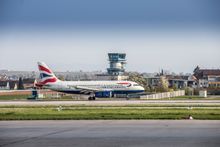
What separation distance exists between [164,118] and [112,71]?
105336mm

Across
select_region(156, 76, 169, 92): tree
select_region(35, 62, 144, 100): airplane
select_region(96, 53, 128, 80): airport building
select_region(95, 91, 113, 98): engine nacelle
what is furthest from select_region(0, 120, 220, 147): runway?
select_region(96, 53, 128, 80): airport building

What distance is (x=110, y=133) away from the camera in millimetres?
17078

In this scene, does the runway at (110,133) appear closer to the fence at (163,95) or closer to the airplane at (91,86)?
the airplane at (91,86)

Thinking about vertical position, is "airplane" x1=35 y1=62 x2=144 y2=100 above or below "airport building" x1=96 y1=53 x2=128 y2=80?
below

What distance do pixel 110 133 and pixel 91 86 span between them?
37.1 m

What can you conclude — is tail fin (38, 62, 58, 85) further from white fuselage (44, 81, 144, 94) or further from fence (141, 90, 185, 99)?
fence (141, 90, 185, 99)

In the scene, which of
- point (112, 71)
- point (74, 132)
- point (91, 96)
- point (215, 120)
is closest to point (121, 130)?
point (74, 132)

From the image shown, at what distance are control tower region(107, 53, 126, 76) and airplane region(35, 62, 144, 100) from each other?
7189 cm

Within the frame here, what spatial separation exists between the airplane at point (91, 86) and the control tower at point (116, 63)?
71.9 m

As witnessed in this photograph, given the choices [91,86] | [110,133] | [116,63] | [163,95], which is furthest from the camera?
[116,63]

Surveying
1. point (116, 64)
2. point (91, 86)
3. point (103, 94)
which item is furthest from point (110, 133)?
point (116, 64)

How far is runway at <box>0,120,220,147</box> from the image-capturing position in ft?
47.3

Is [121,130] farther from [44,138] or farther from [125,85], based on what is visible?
[125,85]

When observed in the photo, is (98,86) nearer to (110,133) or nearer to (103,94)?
(103,94)
